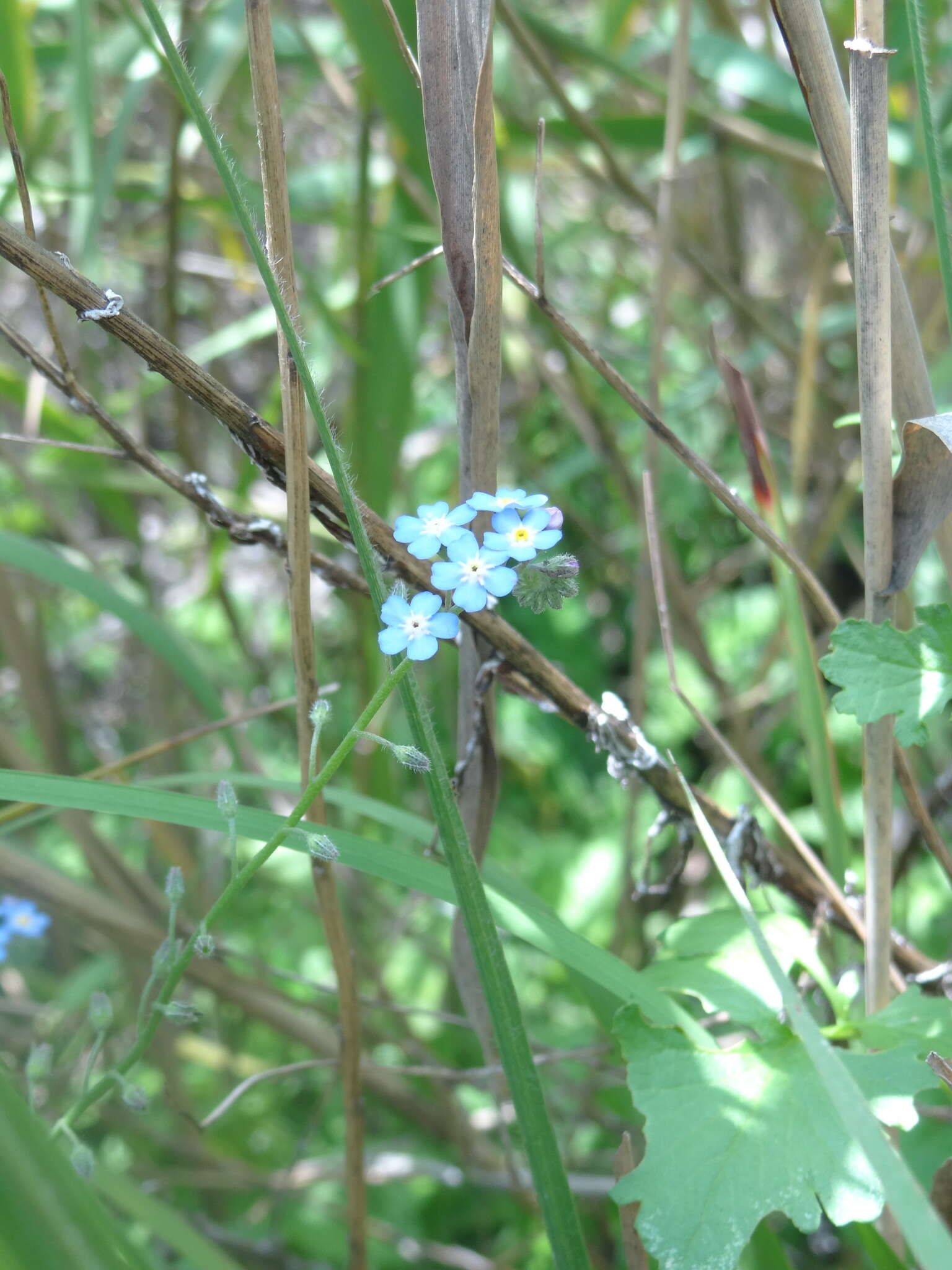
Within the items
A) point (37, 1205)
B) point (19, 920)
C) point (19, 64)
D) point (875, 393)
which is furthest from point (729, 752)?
point (19, 64)

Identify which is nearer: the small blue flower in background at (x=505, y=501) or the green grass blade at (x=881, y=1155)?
the green grass blade at (x=881, y=1155)

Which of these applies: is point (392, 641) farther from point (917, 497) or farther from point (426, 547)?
point (917, 497)

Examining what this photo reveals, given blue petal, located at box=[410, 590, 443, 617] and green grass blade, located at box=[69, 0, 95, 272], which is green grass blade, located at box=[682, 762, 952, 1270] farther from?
green grass blade, located at box=[69, 0, 95, 272]

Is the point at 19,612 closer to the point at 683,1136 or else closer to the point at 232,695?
the point at 232,695

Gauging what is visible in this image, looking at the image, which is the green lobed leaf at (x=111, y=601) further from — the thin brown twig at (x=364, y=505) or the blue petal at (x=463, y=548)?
the blue petal at (x=463, y=548)

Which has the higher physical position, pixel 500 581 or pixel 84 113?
pixel 84 113

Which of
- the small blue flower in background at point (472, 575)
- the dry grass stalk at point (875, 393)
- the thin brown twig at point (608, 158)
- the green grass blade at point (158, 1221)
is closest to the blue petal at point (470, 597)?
the small blue flower in background at point (472, 575)
